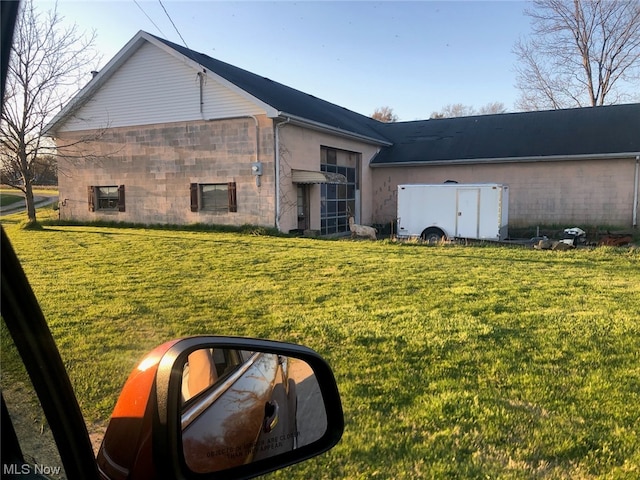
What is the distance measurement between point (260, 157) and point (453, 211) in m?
7.14

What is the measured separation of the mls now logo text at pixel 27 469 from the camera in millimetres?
1012

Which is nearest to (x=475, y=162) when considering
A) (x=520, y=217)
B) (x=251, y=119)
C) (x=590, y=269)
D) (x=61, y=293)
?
(x=520, y=217)

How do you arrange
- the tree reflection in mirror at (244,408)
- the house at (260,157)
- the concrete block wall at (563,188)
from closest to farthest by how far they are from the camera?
the tree reflection in mirror at (244,408) → the house at (260,157) → the concrete block wall at (563,188)

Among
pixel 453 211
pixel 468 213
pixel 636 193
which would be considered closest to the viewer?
pixel 468 213

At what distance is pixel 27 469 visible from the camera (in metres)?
1.05

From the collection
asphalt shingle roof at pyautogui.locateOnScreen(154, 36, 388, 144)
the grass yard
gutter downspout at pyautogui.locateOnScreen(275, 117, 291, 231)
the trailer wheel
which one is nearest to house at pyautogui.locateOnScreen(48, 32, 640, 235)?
gutter downspout at pyautogui.locateOnScreen(275, 117, 291, 231)

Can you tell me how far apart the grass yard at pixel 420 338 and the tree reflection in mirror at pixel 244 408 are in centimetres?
105

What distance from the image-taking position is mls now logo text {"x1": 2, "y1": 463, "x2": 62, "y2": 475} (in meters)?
1.01

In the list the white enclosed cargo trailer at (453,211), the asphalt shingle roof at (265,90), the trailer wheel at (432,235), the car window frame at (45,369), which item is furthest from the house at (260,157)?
the car window frame at (45,369)

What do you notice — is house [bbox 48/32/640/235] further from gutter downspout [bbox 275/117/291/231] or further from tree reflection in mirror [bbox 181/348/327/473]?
tree reflection in mirror [bbox 181/348/327/473]

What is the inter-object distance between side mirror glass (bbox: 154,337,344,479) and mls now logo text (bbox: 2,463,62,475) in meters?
0.23

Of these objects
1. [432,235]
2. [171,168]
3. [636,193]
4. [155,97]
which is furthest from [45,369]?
[636,193]

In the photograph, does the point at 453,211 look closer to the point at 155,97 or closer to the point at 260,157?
the point at 260,157

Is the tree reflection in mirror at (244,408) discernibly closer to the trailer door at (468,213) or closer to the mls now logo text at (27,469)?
the mls now logo text at (27,469)
